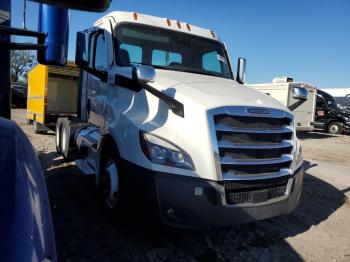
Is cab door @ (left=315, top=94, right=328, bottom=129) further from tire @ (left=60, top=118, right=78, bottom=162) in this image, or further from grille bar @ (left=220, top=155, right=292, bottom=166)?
grille bar @ (left=220, top=155, right=292, bottom=166)

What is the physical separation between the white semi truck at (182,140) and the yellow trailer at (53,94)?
6858mm

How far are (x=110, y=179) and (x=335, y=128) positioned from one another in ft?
62.3

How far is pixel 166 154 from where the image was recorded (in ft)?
10.9

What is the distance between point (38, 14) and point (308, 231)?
4.25m

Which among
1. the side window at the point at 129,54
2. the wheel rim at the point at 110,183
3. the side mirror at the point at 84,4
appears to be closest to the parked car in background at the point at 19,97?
the side window at the point at 129,54

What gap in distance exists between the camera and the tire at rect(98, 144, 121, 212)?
155 inches

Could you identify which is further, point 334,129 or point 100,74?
point 334,129

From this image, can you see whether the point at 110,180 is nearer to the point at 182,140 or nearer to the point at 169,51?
the point at 182,140

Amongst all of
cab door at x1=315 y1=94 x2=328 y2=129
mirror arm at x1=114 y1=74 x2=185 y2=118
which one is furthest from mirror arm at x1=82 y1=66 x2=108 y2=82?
cab door at x1=315 y1=94 x2=328 y2=129

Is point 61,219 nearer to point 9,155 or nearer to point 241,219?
point 241,219

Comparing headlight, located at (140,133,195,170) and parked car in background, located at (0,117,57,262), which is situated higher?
parked car in background, located at (0,117,57,262)

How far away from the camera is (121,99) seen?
450 centimetres

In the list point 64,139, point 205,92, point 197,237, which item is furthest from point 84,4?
point 64,139

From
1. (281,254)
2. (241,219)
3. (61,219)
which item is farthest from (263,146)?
(61,219)
